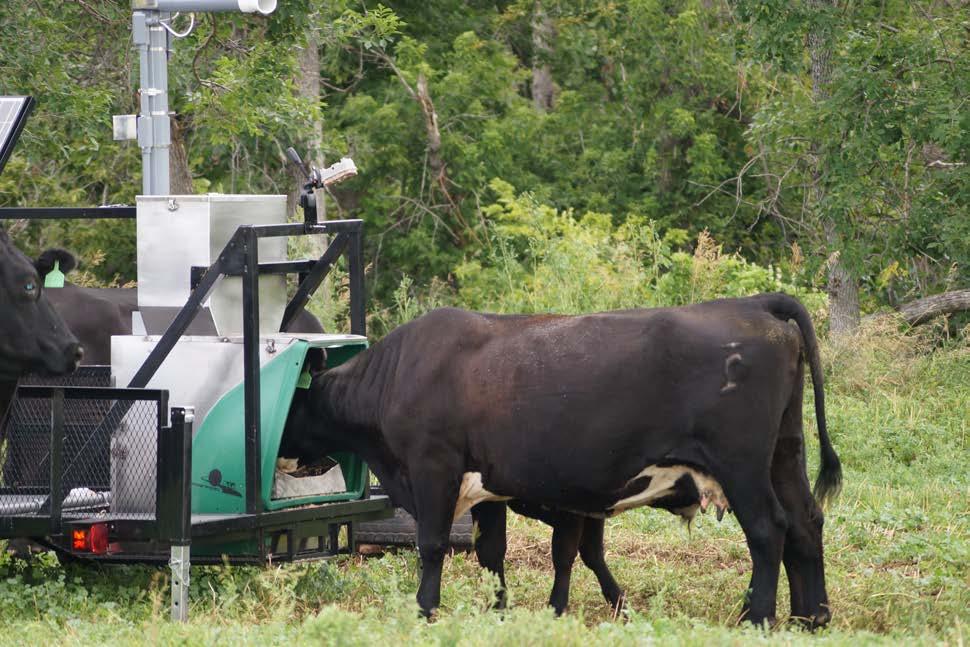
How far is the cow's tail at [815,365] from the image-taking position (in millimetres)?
7223

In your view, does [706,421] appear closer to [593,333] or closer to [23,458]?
[593,333]

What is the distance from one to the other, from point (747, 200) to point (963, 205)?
7937 millimetres

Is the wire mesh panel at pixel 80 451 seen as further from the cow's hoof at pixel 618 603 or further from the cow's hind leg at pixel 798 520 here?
the cow's hind leg at pixel 798 520

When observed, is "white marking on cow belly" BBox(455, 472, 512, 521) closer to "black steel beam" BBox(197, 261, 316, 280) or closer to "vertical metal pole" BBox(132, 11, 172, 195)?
"black steel beam" BBox(197, 261, 316, 280)

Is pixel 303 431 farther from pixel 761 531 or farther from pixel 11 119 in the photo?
pixel 761 531

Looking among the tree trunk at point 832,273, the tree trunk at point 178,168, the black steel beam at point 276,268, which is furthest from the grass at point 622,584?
the tree trunk at point 178,168

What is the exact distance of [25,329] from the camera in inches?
281

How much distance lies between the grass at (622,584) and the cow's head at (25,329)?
112 centimetres

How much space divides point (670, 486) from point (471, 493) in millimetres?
1054

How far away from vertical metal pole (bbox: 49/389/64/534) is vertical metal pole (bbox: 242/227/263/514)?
90 centimetres

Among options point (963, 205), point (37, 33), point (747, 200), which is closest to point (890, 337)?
point (963, 205)

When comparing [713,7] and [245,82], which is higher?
[713,7]

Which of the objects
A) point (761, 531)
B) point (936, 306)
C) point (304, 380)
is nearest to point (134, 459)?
point (304, 380)

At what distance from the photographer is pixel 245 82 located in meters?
13.6
